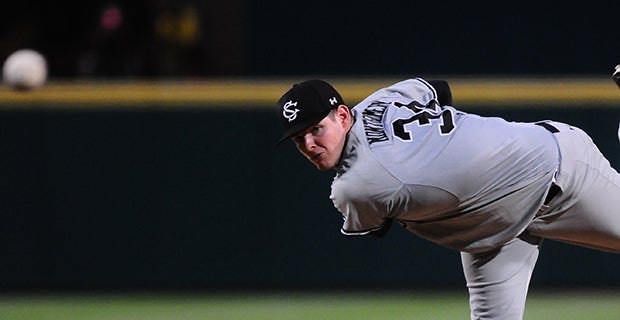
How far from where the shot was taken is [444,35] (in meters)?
10.7

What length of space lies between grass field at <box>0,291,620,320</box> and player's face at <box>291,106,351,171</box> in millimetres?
3092

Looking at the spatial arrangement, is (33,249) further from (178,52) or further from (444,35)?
(444,35)

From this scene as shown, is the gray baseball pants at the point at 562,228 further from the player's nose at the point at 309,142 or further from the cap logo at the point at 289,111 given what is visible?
the cap logo at the point at 289,111

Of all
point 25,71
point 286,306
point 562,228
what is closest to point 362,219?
point 562,228

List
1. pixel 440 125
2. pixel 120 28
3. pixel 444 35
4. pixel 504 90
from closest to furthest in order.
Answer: pixel 440 125 → pixel 504 90 → pixel 120 28 → pixel 444 35

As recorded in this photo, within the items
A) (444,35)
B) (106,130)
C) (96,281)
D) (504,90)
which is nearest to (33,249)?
(96,281)

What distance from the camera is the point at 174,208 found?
8258 mm

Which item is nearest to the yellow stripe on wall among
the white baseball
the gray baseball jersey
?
the white baseball

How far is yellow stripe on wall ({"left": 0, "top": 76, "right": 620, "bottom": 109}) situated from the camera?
26.8ft

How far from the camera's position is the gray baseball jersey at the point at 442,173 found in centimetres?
Result: 434

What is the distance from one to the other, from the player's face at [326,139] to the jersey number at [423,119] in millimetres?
227

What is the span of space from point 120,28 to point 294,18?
1843 millimetres

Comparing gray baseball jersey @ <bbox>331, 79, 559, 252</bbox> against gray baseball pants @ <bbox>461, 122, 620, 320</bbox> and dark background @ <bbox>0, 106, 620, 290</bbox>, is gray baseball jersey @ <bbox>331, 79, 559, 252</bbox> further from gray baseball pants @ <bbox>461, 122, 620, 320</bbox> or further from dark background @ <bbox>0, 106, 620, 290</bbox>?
dark background @ <bbox>0, 106, 620, 290</bbox>

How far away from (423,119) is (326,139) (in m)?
0.47
